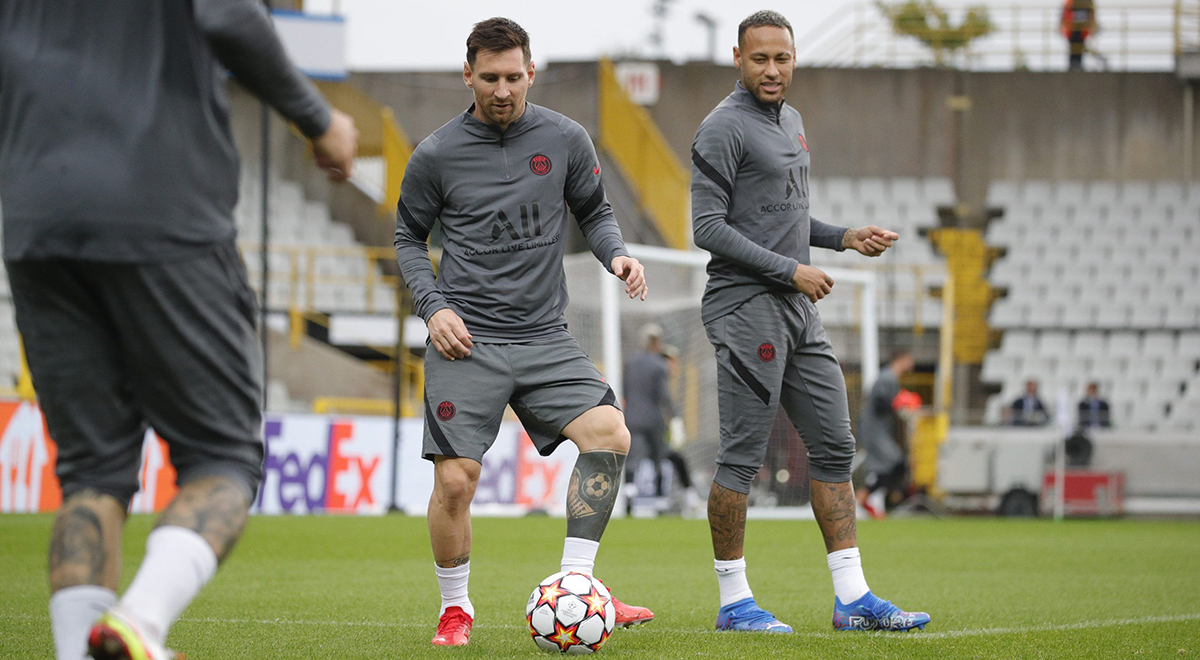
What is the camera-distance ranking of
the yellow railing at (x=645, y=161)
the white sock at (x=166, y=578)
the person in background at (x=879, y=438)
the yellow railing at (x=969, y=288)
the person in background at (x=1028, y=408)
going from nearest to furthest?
the white sock at (x=166, y=578), the person in background at (x=879, y=438), the person in background at (x=1028, y=408), the yellow railing at (x=645, y=161), the yellow railing at (x=969, y=288)

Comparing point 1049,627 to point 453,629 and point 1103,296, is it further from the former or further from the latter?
point 1103,296

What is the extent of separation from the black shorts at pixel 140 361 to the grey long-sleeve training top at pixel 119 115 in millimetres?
67

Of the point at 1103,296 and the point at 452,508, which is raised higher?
the point at 1103,296

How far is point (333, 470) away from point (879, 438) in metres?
6.35

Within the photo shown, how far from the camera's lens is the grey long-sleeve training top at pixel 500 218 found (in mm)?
4426

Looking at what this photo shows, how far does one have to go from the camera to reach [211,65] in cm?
272

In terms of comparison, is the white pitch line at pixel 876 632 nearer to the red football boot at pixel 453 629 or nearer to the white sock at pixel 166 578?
the red football boot at pixel 453 629

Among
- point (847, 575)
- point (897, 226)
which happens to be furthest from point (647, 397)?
point (897, 226)

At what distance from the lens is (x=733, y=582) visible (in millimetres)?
4738

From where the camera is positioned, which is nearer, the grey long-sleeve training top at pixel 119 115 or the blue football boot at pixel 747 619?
the grey long-sleeve training top at pixel 119 115

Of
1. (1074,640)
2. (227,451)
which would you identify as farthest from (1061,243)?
(227,451)

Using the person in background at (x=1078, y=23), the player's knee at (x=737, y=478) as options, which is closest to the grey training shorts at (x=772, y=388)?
the player's knee at (x=737, y=478)

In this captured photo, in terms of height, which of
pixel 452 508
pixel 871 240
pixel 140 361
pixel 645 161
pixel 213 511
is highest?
pixel 645 161

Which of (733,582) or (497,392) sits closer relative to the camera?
(497,392)
